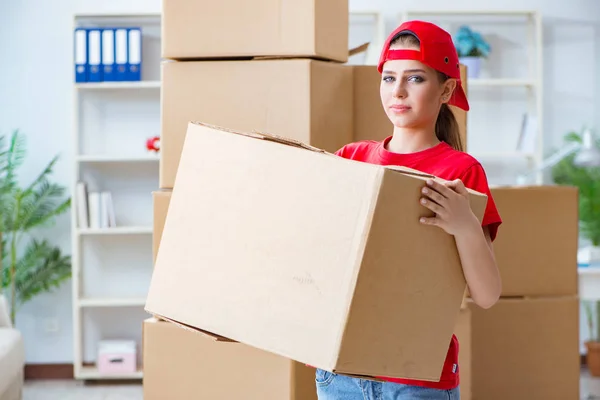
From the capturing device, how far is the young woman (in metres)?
1.16

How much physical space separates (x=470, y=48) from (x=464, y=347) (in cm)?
228

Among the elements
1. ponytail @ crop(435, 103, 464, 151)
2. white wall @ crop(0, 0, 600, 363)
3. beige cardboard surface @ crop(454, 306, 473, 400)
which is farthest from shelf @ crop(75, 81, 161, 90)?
ponytail @ crop(435, 103, 464, 151)

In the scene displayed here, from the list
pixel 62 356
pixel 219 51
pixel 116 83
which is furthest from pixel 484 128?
pixel 219 51

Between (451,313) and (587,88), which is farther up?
(587,88)

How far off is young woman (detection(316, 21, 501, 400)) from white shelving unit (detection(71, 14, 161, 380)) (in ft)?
9.58

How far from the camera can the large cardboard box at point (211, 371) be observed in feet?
5.61

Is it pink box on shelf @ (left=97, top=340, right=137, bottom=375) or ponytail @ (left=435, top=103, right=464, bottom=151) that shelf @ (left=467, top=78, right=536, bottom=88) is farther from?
ponytail @ (left=435, top=103, right=464, bottom=151)

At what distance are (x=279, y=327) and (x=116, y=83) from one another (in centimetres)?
308

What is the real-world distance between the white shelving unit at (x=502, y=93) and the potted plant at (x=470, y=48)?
147mm

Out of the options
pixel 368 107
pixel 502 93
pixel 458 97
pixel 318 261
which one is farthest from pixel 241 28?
pixel 502 93

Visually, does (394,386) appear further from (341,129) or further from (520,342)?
(520,342)

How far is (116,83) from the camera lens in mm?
3914

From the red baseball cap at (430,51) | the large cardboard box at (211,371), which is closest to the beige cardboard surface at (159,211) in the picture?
the large cardboard box at (211,371)

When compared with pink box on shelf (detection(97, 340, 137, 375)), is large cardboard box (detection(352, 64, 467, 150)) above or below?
above
